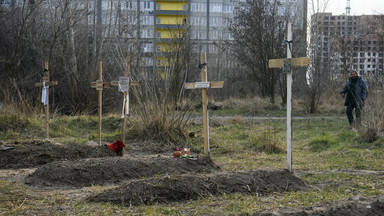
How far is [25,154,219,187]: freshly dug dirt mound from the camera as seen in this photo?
6680 mm

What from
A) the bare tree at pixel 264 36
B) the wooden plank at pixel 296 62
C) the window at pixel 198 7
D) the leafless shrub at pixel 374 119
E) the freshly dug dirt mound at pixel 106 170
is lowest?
the freshly dug dirt mound at pixel 106 170

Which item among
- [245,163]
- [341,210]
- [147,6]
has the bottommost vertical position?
[245,163]

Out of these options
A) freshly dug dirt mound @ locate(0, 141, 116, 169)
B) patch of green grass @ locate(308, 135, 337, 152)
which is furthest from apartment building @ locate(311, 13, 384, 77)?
freshly dug dirt mound @ locate(0, 141, 116, 169)

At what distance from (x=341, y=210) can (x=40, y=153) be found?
6.04 meters

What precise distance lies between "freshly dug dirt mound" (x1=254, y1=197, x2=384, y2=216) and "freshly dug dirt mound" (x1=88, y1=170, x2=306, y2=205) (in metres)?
1.11

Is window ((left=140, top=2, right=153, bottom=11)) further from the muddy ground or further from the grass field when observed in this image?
the muddy ground

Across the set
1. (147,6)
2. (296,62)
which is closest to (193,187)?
(296,62)

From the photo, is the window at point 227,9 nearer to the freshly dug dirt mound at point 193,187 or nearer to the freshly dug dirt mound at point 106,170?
the freshly dug dirt mound at point 106,170

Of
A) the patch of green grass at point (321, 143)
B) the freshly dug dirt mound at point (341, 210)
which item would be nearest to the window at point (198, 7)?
the patch of green grass at point (321, 143)

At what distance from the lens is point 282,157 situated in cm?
901

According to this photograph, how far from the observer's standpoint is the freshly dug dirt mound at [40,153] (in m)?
8.37

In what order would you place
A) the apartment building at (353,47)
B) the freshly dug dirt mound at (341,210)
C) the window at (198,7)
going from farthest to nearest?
1. the window at (198,7)
2. the apartment building at (353,47)
3. the freshly dug dirt mound at (341,210)

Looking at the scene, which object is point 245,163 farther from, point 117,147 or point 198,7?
point 198,7

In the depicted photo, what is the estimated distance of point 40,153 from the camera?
8656 mm
